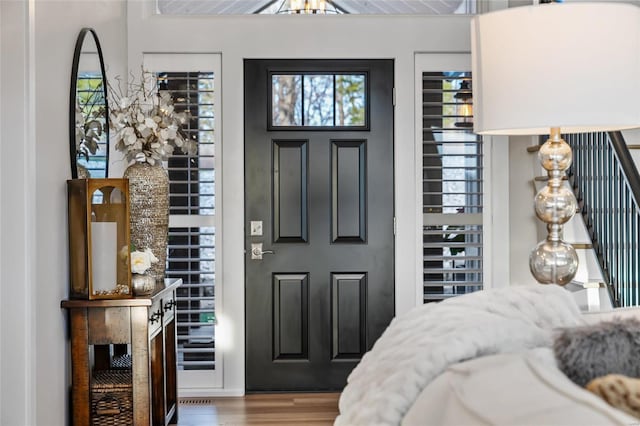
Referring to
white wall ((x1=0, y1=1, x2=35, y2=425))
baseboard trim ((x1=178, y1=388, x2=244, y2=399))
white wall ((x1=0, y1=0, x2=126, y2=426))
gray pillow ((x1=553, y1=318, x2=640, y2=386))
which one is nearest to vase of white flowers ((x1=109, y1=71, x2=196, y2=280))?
white wall ((x1=0, y1=0, x2=126, y2=426))

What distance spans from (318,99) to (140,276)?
1.93 metres

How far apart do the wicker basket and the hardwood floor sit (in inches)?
35.5

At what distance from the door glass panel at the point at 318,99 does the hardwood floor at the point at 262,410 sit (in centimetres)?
172

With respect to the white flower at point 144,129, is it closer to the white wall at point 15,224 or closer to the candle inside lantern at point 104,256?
the candle inside lantern at point 104,256

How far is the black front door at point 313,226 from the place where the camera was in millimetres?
4676

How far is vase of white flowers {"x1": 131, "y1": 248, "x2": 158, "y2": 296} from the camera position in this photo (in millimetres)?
3227

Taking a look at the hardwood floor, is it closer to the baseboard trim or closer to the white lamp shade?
the baseboard trim

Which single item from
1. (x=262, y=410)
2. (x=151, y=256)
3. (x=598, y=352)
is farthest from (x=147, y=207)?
(x=598, y=352)

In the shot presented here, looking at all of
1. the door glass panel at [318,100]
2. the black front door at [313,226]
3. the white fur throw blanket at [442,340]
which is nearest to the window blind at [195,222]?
the black front door at [313,226]

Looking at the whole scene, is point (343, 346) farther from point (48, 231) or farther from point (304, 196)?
point (48, 231)

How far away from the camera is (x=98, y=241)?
10.4 feet

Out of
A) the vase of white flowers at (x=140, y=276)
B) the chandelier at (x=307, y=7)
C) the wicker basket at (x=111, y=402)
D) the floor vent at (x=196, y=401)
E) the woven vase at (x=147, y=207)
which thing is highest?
the chandelier at (x=307, y=7)

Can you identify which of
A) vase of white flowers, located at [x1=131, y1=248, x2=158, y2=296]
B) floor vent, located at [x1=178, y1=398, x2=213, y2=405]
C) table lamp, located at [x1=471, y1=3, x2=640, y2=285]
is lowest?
floor vent, located at [x1=178, y1=398, x2=213, y2=405]

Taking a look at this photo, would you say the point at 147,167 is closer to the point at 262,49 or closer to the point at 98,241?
the point at 98,241
